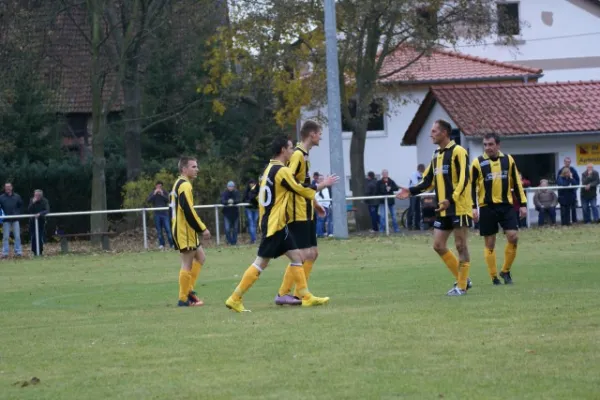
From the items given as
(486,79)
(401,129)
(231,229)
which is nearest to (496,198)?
(231,229)

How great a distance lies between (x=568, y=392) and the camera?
7312mm

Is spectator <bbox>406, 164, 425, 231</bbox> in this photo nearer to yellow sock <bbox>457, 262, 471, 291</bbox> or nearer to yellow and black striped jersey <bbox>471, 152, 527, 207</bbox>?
yellow and black striped jersey <bbox>471, 152, 527, 207</bbox>

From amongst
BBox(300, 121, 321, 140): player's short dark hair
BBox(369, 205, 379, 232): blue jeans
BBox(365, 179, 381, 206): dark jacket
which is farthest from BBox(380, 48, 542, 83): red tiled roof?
BBox(300, 121, 321, 140): player's short dark hair

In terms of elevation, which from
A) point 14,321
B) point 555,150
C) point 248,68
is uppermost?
point 248,68

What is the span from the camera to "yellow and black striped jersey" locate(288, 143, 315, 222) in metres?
13.5

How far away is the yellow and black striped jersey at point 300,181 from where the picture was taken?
13.5 m

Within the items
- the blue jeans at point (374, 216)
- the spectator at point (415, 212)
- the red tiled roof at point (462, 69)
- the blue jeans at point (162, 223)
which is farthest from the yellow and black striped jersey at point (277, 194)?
the red tiled roof at point (462, 69)

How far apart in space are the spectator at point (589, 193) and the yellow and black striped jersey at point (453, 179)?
2081 cm

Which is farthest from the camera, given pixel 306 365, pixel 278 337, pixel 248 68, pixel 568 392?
pixel 248 68

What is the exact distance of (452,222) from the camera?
14.2 m

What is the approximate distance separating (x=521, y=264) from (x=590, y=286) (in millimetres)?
5393

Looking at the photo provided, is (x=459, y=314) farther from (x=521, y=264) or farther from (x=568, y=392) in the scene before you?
(x=521, y=264)

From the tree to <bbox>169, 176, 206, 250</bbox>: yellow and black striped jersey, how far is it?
20.8 metres

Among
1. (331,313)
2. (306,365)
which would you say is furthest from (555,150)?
(306,365)
